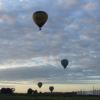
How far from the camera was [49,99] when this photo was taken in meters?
80.7

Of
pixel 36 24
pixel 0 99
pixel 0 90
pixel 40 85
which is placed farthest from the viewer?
pixel 40 85

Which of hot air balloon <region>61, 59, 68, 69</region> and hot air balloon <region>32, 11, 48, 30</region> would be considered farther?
hot air balloon <region>61, 59, 68, 69</region>

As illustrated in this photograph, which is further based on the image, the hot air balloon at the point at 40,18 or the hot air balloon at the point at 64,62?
the hot air balloon at the point at 64,62

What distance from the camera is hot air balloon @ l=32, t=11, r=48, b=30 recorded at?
9456cm

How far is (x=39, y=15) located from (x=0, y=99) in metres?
24.7

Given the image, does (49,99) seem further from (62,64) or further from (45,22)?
(62,64)

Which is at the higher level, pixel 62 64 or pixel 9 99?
pixel 62 64

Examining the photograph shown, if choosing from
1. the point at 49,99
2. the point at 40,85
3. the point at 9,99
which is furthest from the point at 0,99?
the point at 40,85

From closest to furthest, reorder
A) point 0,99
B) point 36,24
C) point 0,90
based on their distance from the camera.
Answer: point 0,99 < point 36,24 < point 0,90

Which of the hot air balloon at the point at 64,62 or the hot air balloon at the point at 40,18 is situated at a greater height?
the hot air balloon at the point at 40,18

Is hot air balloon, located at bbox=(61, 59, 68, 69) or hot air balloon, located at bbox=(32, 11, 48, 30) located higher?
hot air balloon, located at bbox=(32, 11, 48, 30)

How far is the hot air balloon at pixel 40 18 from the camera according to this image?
94562 millimetres

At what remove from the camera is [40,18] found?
9538 centimetres

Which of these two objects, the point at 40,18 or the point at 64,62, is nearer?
the point at 40,18
